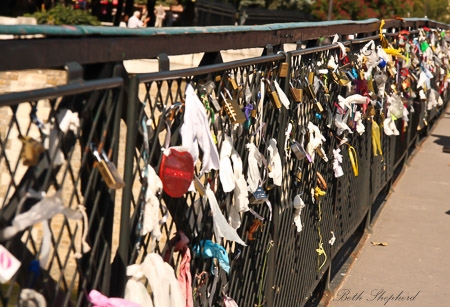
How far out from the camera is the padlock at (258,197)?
3.02 metres

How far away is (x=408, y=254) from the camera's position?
6.39 meters

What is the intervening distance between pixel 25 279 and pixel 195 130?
804mm

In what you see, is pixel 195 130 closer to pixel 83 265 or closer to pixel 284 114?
pixel 83 265

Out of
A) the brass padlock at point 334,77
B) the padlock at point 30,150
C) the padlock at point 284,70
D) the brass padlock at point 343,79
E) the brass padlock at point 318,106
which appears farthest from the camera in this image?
the brass padlock at point 343,79

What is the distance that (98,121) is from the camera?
1.83m

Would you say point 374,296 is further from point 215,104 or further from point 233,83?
point 215,104

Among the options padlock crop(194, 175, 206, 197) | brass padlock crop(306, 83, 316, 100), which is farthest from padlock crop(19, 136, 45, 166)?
brass padlock crop(306, 83, 316, 100)

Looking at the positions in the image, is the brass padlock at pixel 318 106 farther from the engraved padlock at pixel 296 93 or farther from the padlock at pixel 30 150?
the padlock at pixel 30 150

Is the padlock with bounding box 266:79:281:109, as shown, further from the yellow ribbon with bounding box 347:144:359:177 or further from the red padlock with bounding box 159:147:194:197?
the yellow ribbon with bounding box 347:144:359:177

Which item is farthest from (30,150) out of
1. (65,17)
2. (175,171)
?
(65,17)

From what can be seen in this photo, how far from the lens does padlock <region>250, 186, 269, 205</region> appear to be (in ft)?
9.91

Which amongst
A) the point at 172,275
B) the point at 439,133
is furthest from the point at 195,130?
the point at 439,133

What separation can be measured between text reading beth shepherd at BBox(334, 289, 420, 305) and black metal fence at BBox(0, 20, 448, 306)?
0.67ft

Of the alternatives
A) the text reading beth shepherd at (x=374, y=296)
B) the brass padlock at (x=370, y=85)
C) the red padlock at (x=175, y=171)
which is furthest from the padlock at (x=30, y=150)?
the brass padlock at (x=370, y=85)
